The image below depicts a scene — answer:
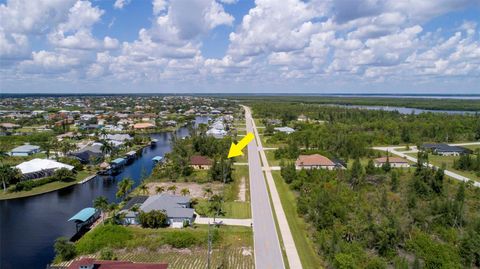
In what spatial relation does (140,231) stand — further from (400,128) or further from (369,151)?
(400,128)

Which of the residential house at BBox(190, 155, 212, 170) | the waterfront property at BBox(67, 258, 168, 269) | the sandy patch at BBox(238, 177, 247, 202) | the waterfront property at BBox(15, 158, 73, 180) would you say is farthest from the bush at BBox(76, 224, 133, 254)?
the residential house at BBox(190, 155, 212, 170)

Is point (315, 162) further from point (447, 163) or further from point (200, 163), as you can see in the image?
point (447, 163)

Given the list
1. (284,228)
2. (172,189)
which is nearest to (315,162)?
(172,189)

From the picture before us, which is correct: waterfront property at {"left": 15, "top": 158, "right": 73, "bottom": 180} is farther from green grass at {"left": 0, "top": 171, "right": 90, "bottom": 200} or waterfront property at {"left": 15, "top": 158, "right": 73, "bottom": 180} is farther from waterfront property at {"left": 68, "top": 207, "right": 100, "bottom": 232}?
waterfront property at {"left": 68, "top": 207, "right": 100, "bottom": 232}

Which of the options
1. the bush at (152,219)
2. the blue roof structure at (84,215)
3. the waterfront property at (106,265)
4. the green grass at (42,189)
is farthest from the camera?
the green grass at (42,189)

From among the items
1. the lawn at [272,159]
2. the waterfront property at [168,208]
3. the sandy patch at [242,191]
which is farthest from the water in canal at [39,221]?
the lawn at [272,159]

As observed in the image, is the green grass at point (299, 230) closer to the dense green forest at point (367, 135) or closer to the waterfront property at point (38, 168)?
the dense green forest at point (367, 135)
